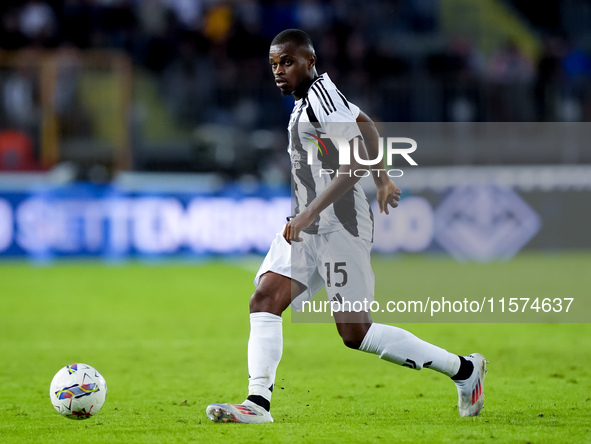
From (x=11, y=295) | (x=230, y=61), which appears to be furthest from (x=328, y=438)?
(x=230, y=61)

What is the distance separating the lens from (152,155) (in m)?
17.1

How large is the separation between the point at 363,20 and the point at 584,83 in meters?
4.61

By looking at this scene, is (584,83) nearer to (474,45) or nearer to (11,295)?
(474,45)

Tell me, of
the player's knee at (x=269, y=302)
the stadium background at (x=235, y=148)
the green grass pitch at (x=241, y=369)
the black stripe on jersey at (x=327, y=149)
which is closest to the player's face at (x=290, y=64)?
the black stripe on jersey at (x=327, y=149)

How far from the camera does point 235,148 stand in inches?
663

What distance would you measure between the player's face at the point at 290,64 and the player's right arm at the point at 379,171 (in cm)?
45

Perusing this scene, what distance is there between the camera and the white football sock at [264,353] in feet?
16.5

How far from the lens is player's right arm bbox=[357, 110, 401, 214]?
5.26 meters

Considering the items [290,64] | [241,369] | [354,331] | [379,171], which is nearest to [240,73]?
[241,369]

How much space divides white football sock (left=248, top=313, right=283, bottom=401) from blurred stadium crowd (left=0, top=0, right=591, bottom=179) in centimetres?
1185

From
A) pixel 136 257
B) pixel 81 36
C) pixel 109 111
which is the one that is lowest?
pixel 136 257

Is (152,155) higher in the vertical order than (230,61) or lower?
lower

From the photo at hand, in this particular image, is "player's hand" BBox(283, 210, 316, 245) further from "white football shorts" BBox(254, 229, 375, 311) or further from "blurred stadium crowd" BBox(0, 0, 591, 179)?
"blurred stadium crowd" BBox(0, 0, 591, 179)

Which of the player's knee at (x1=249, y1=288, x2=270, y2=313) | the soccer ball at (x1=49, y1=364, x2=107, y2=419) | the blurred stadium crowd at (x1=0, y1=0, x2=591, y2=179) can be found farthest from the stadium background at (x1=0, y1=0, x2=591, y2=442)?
the player's knee at (x1=249, y1=288, x2=270, y2=313)
